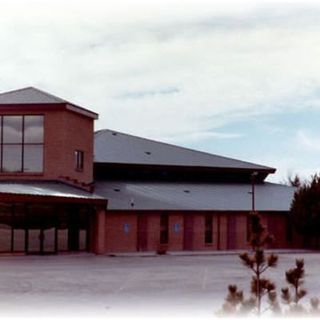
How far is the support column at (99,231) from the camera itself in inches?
1575

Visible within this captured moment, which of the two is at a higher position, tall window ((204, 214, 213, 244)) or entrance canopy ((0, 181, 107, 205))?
entrance canopy ((0, 181, 107, 205))

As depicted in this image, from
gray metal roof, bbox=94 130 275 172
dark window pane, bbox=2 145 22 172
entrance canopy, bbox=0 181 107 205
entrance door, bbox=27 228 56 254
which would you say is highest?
gray metal roof, bbox=94 130 275 172

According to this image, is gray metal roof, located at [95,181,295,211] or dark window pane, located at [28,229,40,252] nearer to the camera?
dark window pane, located at [28,229,40,252]

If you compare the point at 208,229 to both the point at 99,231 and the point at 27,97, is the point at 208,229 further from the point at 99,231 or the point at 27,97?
the point at 27,97

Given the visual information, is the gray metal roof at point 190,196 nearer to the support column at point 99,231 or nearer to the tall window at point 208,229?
the tall window at point 208,229

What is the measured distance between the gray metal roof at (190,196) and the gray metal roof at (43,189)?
290cm

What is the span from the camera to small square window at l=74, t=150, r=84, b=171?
42.4 meters

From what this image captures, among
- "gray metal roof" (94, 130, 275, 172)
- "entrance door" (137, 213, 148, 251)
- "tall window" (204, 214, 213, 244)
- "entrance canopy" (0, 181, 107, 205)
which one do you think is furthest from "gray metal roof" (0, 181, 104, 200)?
"gray metal roof" (94, 130, 275, 172)

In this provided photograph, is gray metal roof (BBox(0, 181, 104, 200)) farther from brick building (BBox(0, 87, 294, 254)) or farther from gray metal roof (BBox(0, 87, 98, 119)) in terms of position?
gray metal roof (BBox(0, 87, 98, 119))

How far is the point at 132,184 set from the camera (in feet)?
155

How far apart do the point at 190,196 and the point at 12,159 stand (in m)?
10.9

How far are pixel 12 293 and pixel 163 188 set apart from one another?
2711 centimetres

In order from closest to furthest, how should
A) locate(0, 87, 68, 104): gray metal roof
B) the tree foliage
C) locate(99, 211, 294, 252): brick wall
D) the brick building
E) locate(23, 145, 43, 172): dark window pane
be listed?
the tree foliage, the brick building, locate(23, 145, 43, 172): dark window pane, locate(0, 87, 68, 104): gray metal roof, locate(99, 211, 294, 252): brick wall

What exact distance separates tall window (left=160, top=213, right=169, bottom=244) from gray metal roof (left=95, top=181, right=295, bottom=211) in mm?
531
